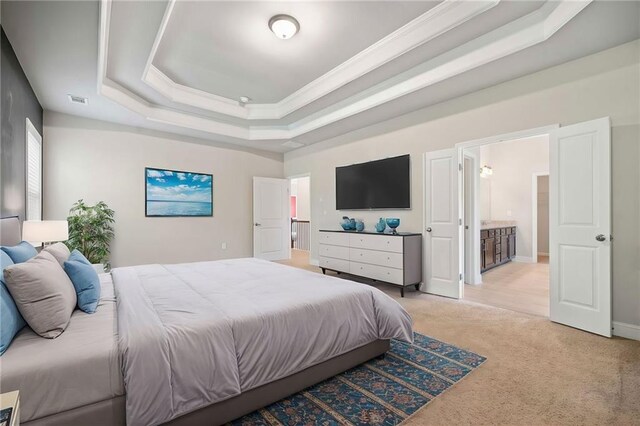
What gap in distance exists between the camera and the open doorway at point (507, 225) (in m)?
4.38

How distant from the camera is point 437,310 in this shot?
3.53 m

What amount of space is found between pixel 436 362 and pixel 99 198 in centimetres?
534

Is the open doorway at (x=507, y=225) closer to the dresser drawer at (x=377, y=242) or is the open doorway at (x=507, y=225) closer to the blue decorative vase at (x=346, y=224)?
the dresser drawer at (x=377, y=242)

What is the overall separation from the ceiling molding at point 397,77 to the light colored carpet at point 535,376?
2.69 metres

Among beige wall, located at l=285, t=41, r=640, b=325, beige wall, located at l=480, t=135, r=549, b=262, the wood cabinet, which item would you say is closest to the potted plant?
beige wall, located at l=285, t=41, r=640, b=325

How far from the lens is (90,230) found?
4.53 m

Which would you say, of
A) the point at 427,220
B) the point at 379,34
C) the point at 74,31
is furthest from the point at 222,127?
the point at 427,220

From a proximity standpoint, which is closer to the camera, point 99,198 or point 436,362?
point 436,362

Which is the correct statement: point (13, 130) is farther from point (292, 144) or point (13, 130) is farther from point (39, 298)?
point (292, 144)

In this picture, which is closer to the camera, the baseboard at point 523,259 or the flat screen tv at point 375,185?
the flat screen tv at point 375,185

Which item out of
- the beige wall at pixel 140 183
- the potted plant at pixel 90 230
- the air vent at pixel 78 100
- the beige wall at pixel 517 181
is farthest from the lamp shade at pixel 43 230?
the beige wall at pixel 517 181

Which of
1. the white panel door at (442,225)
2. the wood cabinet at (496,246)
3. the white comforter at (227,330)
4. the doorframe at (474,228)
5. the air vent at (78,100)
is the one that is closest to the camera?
the white comforter at (227,330)

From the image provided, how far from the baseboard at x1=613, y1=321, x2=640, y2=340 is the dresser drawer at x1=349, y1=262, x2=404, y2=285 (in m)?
2.09

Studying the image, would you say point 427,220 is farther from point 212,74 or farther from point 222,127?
point 222,127
